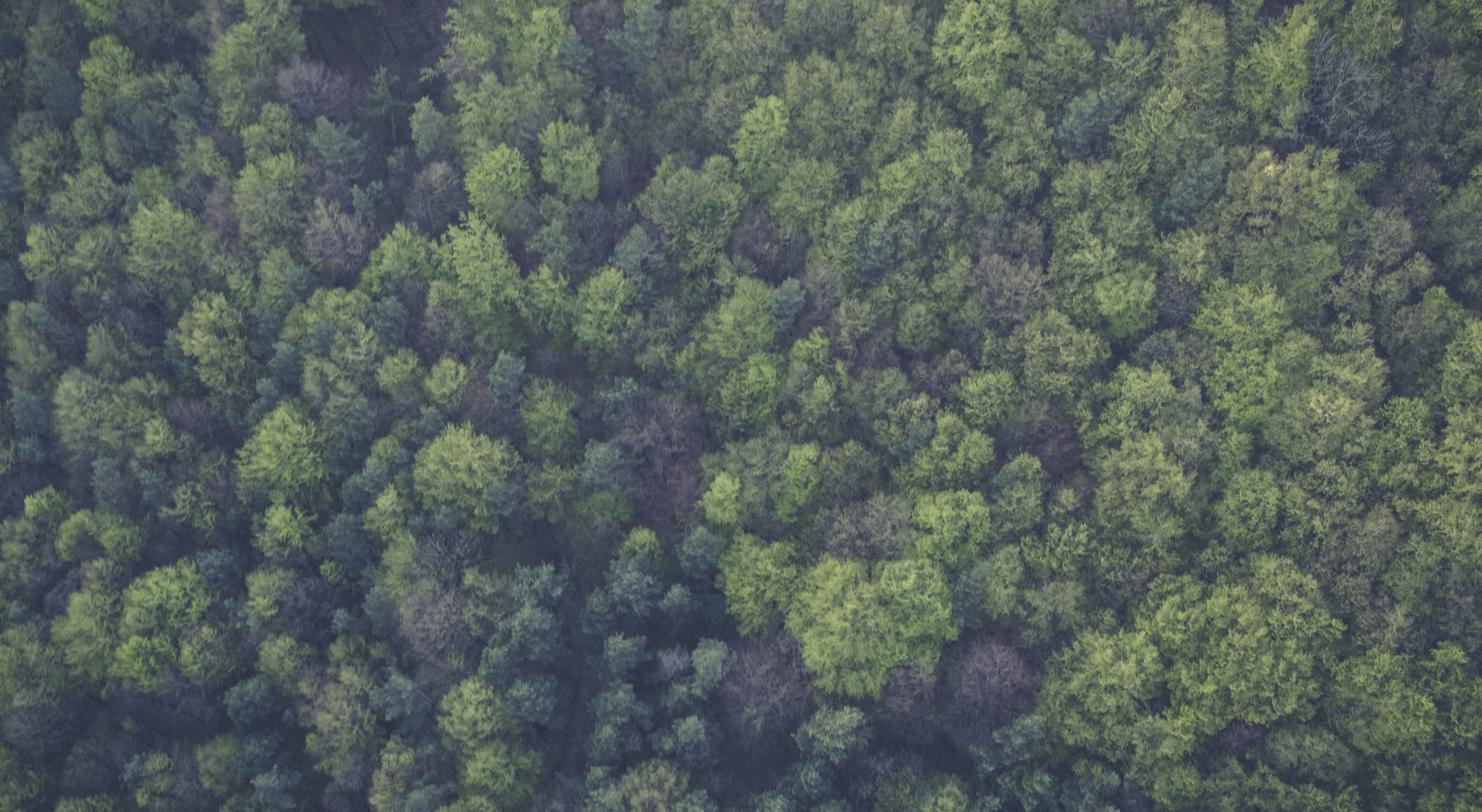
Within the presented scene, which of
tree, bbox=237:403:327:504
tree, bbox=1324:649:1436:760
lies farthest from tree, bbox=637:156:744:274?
tree, bbox=1324:649:1436:760

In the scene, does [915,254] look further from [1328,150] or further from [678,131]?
[1328,150]

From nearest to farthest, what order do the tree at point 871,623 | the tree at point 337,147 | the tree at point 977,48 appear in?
the tree at point 871,623, the tree at point 977,48, the tree at point 337,147

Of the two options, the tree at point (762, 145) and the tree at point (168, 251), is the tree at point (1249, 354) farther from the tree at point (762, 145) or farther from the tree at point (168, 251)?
the tree at point (168, 251)

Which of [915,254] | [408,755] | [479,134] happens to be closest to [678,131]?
[479,134]

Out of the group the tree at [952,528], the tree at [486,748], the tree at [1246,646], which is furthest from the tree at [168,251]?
the tree at [1246,646]

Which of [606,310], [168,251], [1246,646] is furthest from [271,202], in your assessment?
[1246,646]
